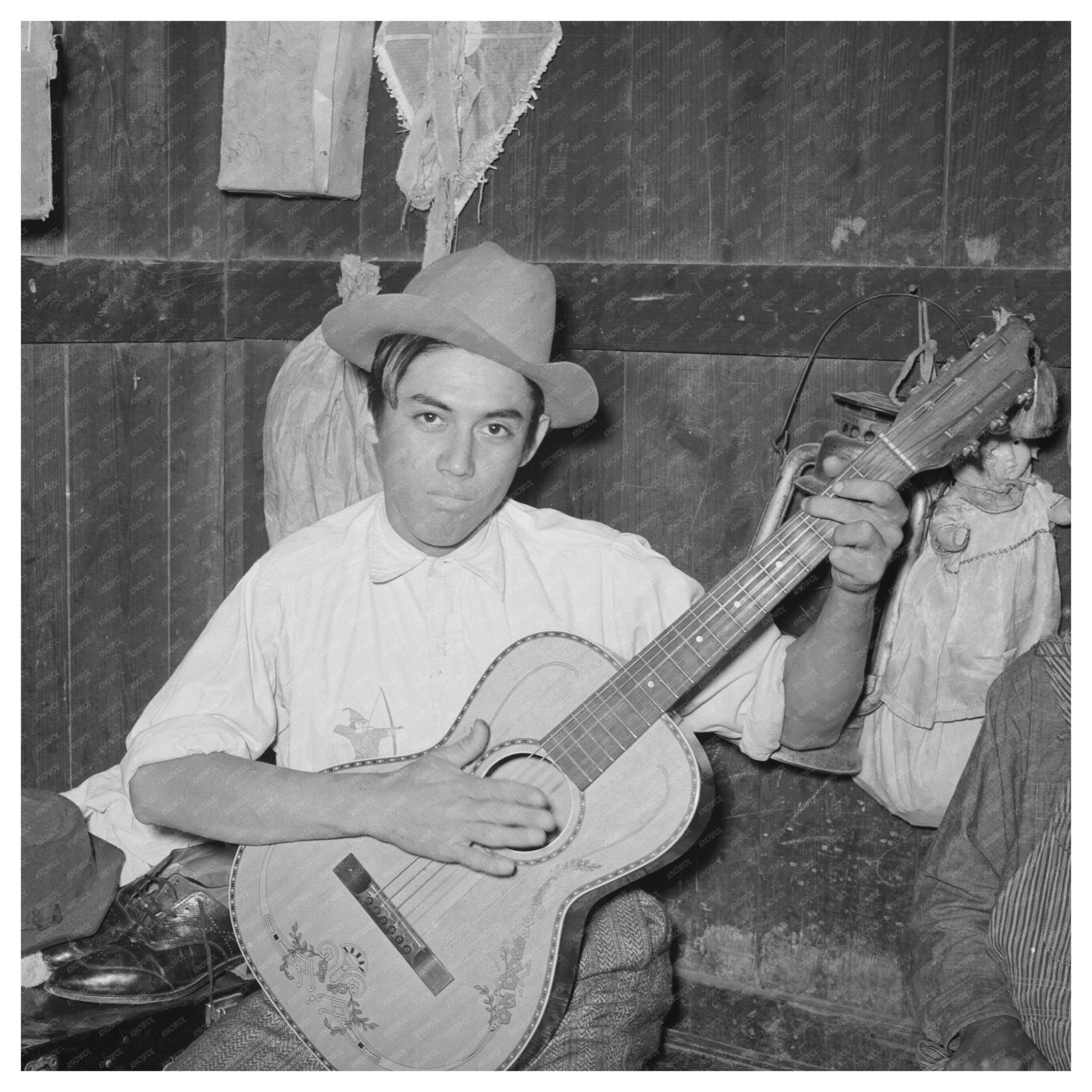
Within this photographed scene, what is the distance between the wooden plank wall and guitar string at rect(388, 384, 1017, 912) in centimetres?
67

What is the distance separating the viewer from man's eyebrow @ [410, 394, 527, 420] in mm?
1912

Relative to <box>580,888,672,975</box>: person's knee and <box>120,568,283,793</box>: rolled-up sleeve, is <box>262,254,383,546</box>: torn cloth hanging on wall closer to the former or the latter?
<box>120,568,283,793</box>: rolled-up sleeve

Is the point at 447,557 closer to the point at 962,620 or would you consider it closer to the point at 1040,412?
the point at 962,620

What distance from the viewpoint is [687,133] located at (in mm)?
2514

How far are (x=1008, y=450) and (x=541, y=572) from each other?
866mm

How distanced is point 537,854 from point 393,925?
24 centimetres

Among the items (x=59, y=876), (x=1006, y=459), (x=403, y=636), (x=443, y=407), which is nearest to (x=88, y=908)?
(x=59, y=876)

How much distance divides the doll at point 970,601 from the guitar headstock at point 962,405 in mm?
410

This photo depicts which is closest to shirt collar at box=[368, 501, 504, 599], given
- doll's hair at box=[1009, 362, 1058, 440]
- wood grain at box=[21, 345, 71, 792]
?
doll's hair at box=[1009, 362, 1058, 440]

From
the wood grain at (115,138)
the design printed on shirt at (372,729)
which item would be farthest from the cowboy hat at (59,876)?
the wood grain at (115,138)

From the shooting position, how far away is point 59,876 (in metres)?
2.28

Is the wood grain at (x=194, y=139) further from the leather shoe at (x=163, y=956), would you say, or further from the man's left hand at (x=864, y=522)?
the man's left hand at (x=864, y=522)
